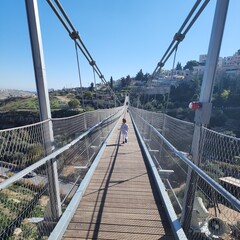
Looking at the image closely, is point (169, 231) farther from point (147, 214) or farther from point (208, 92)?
point (208, 92)

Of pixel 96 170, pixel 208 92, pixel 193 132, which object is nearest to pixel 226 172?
pixel 193 132

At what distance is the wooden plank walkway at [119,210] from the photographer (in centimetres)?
226

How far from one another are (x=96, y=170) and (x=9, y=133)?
8.96ft

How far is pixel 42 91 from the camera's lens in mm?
2189

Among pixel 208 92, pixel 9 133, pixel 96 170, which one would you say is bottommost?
pixel 96 170

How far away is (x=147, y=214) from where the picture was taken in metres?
2.62

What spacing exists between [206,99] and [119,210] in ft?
5.00

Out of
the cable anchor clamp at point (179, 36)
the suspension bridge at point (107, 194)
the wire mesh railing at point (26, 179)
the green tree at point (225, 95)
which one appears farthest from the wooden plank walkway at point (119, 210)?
the green tree at point (225, 95)

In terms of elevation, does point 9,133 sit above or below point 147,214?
above

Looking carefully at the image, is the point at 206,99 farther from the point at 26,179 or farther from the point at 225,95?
the point at 225,95

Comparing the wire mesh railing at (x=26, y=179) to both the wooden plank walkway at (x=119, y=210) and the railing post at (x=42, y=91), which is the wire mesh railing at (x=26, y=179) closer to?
the railing post at (x=42, y=91)

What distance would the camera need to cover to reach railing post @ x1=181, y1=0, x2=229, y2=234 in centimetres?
207

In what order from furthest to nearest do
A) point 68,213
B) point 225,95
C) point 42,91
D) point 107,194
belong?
point 225,95 → point 107,194 → point 68,213 → point 42,91

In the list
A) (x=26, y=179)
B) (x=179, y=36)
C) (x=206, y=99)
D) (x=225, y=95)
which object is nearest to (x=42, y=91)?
(x=26, y=179)
